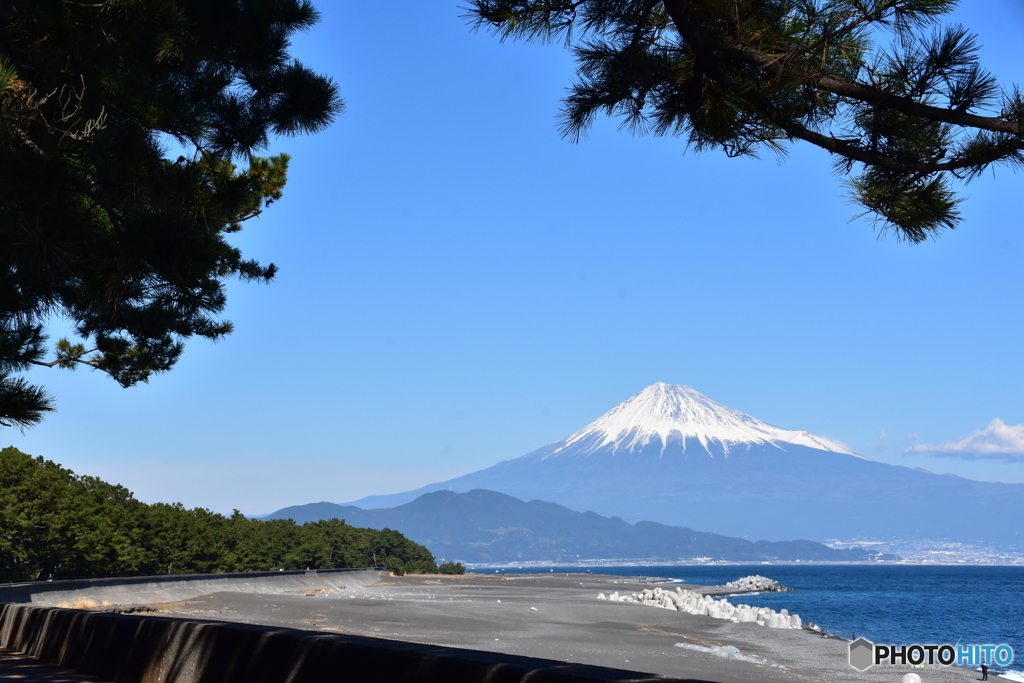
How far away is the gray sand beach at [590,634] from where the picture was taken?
18.9 metres

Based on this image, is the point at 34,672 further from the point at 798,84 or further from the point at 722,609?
the point at 722,609

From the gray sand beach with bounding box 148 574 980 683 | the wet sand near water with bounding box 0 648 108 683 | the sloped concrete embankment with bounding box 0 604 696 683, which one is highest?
the gray sand beach with bounding box 148 574 980 683

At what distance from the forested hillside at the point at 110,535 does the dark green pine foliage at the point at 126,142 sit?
55.2ft

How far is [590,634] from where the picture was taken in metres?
26.4

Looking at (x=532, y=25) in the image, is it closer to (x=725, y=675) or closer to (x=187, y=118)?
(x=187, y=118)

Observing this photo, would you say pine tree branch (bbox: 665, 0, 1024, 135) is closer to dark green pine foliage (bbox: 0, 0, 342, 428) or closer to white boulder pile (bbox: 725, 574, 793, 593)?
dark green pine foliage (bbox: 0, 0, 342, 428)

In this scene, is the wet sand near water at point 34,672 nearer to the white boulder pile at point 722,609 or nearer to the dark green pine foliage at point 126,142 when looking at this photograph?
the dark green pine foliage at point 126,142

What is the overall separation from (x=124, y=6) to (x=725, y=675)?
1459cm

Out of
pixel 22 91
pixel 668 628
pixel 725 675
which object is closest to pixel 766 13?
pixel 22 91

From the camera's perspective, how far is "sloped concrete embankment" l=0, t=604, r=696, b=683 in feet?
15.3

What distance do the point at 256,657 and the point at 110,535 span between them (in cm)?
3238

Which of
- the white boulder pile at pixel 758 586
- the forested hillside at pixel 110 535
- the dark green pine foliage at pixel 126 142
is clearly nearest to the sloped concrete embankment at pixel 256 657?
the dark green pine foliage at pixel 126 142

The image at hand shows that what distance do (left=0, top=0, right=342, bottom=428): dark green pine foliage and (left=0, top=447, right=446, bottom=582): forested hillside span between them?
55.2ft

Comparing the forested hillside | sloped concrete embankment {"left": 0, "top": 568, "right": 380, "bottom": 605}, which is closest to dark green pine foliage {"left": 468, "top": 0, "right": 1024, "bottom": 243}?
sloped concrete embankment {"left": 0, "top": 568, "right": 380, "bottom": 605}
